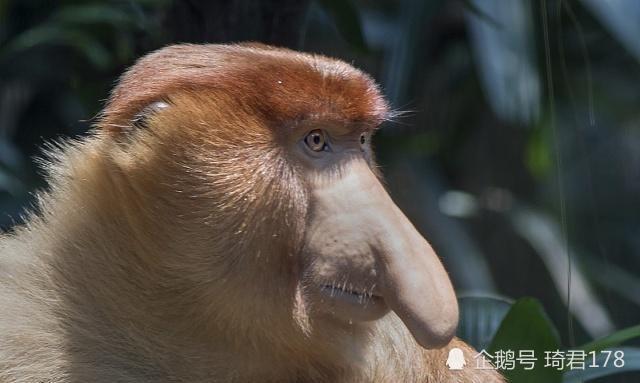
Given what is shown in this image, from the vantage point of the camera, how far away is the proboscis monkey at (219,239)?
2.25 meters

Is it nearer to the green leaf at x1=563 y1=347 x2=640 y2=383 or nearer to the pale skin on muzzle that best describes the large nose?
the pale skin on muzzle

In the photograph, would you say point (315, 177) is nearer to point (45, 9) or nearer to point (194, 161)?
point (194, 161)

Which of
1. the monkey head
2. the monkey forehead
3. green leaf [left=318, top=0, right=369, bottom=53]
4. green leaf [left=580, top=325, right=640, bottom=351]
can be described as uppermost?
green leaf [left=318, top=0, right=369, bottom=53]

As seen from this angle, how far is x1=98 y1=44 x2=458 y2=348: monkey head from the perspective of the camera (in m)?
2.23

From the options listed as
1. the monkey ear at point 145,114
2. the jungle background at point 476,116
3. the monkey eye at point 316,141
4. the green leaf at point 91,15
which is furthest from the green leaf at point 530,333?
the green leaf at point 91,15

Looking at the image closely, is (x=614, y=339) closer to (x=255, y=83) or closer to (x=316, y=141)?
(x=316, y=141)

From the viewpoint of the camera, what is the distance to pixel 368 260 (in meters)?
2.19

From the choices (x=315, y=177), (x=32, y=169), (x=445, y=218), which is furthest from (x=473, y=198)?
(x=315, y=177)

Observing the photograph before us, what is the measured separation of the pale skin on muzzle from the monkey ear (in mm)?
341

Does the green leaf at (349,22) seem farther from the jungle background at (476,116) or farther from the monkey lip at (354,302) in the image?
the monkey lip at (354,302)

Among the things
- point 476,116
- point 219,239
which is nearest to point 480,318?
point 219,239

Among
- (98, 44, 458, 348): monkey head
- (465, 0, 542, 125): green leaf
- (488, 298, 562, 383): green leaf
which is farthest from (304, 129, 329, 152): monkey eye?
(465, 0, 542, 125): green leaf

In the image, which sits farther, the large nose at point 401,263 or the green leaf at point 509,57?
the green leaf at point 509,57

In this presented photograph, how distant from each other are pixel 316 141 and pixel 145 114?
1.19 feet
